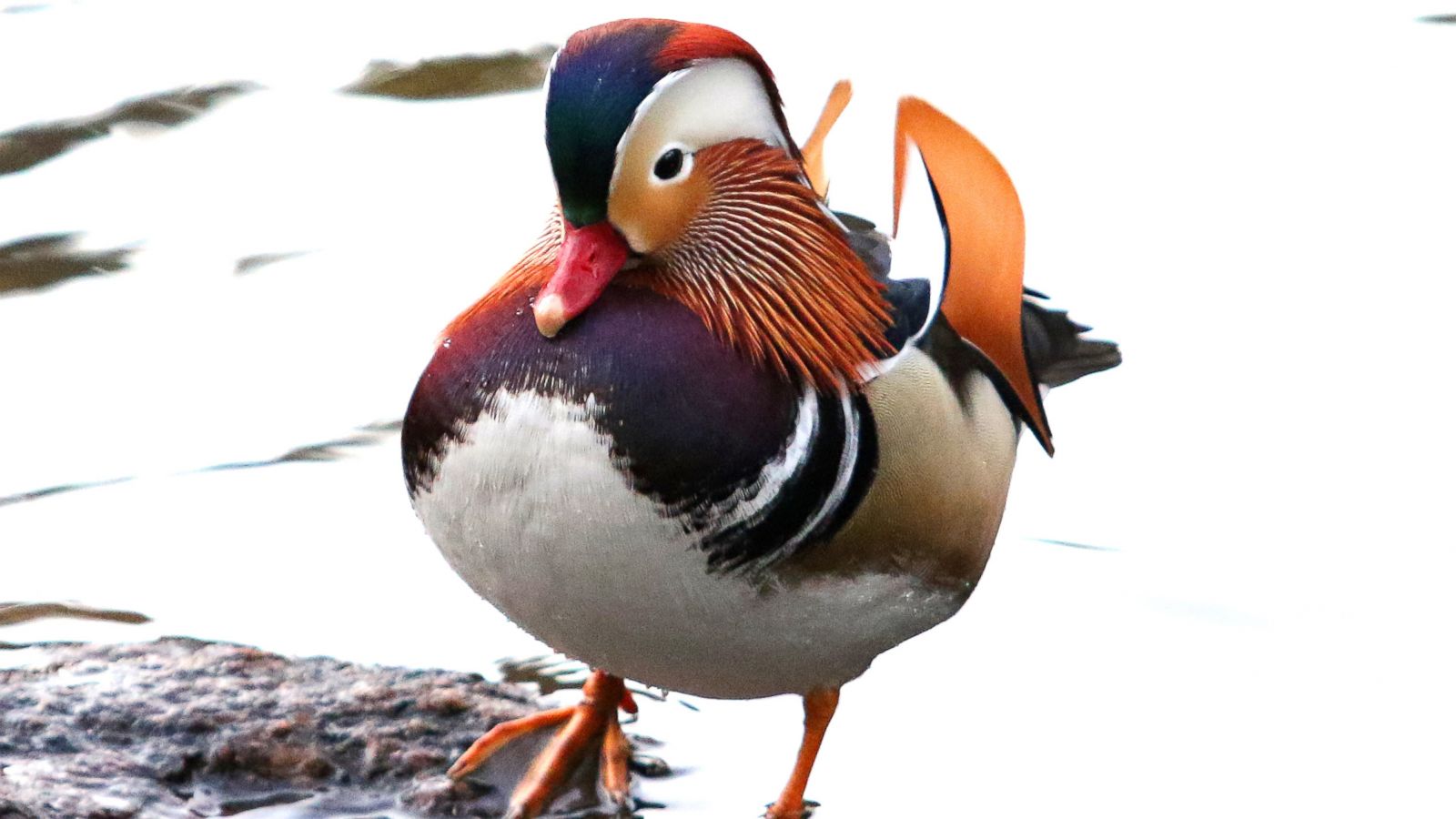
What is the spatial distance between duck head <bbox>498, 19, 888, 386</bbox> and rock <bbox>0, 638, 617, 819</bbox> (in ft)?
2.87

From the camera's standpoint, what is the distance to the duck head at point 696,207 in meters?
2.70

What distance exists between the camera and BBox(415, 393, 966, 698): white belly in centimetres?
276

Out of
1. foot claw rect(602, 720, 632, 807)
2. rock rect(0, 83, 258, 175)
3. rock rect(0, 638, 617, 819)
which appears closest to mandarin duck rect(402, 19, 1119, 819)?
foot claw rect(602, 720, 632, 807)

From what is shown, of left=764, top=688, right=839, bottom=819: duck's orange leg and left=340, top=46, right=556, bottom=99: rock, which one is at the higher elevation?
left=340, top=46, right=556, bottom=99: rock

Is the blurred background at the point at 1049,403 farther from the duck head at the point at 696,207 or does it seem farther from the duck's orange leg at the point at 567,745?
the duck head at the point at 696,207

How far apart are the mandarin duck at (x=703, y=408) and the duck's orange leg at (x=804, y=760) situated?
2.3 inches

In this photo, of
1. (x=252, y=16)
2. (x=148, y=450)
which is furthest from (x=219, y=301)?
(x=252, y=16)

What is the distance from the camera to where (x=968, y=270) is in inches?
132

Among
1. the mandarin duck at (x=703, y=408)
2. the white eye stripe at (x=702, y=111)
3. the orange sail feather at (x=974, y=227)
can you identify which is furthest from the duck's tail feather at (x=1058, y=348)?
the white eye stripe at (x=702, y=111)

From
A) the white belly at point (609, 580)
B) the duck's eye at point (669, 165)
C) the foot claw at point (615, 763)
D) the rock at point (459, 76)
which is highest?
the duck's eye at point (669, 165)

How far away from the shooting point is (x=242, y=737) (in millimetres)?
3367

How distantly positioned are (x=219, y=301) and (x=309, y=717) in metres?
2.19

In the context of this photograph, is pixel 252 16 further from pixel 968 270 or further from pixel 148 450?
pixel 968 270

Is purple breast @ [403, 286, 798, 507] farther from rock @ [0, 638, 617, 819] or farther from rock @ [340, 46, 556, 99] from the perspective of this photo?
rock @ [340, 46, 556, 99]
